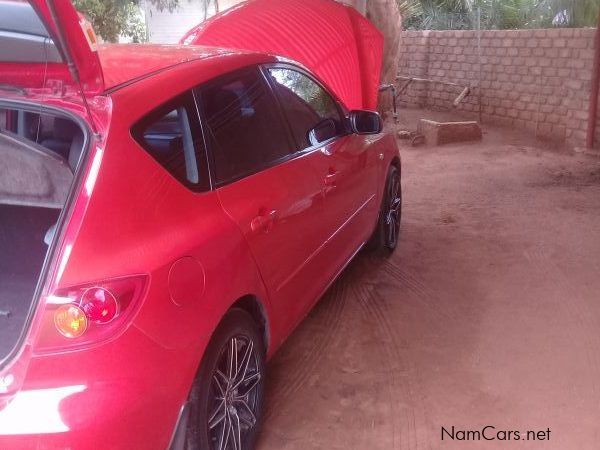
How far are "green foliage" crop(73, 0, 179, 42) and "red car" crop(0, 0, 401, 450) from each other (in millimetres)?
9405

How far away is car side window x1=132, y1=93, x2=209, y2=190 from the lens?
2.36 m

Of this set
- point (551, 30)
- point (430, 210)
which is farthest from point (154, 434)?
point (551, 30)

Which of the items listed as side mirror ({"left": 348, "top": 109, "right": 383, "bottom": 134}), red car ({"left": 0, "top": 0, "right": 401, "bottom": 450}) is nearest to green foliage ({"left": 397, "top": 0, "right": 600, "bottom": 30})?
side mirror ({"left": 348, "top": 109, "right": 383, "bottom": 134})

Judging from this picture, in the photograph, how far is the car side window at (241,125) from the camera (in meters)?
2.77

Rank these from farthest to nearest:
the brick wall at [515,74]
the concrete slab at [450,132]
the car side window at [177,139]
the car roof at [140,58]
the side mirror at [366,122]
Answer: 1. the concrete slab at [450,132]
2. the brick wall at [515,74]
3. the side mirror at [366,122]
4. the car roof at [140,58]
5. the car side window at [177,139]

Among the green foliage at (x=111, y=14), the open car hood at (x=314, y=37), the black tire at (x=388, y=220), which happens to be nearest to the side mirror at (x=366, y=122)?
the black tire at (x=388, y=220)

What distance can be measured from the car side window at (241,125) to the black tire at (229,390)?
64 cm

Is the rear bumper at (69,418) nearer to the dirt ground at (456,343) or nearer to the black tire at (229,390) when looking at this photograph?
the black tire at (229,390)

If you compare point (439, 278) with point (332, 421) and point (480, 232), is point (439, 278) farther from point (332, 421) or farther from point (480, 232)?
point (332, 421)

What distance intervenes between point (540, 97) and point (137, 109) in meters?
9.48

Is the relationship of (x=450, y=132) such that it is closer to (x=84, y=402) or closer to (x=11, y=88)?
(x=11, y=88)

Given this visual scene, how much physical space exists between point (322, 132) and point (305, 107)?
0.18 metres

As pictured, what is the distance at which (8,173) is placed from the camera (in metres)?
2.80

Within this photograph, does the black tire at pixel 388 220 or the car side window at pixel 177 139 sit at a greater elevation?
the car side window at pixel 177 139
